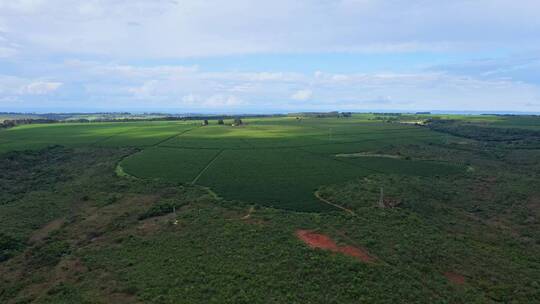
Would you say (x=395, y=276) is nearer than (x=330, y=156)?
Yes

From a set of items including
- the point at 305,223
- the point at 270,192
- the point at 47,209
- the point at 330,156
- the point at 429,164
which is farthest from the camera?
the point at 330,156

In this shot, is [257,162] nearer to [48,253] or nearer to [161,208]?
[161,208]

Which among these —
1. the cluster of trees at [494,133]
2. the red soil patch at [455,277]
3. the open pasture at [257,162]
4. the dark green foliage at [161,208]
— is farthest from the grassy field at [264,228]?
the cluster of trees at [494,133]

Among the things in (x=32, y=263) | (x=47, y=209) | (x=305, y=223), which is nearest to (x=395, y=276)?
(x=305, y=223)

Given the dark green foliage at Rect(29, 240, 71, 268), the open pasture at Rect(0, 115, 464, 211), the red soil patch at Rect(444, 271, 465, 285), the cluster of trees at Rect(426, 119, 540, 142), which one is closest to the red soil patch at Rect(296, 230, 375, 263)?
the red soil patch at Rect(444, 271, 465, 285)

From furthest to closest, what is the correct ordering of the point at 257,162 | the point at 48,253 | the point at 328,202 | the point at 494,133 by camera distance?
the point at 494,133
the point at 257,162
the point at 328,202
the point at 48,253

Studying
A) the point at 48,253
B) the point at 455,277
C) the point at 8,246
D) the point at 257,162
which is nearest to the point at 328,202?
the point at 455,277

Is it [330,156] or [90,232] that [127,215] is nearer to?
[90,232]
